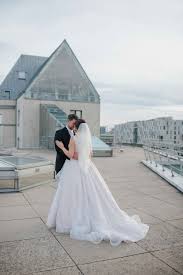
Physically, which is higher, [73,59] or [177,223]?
[73,59]

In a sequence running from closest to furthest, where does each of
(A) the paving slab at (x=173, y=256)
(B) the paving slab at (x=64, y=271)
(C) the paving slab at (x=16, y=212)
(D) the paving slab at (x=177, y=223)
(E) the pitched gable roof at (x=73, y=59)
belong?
(B) the paving slab at (x=64, y=271), (A) the paving slab at (x=173, y=256), (D) the paving slab at (x=177, y=223), (C) the paving slab at (x=16, y=212), (E) the pitched gable roof at (x=73, y=59)

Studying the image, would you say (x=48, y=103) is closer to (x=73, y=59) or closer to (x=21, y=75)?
(x=73, y=59)

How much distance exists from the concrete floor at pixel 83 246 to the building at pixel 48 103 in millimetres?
22170

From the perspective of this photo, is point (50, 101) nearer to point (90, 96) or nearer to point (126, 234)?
point (90, 96)

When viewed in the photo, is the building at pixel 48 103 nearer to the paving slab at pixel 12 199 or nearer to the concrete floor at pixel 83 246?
the paving slab at pixel 12 199

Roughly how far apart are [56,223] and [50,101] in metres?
27.8

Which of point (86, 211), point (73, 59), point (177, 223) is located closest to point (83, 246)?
point (86, 211)

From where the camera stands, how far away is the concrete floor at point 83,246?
3926 mm

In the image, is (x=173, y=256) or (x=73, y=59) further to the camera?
(x=73, y=59)

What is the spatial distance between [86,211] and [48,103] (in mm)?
27749

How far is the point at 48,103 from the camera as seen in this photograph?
A: 32.4 meters

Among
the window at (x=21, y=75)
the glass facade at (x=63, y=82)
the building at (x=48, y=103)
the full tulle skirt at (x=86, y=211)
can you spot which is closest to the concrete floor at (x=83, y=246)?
the full tulle skirt at (x=86, y=211)

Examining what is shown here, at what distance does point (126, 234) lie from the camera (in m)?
5.13

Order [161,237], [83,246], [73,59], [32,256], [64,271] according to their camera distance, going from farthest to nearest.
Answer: [73,59], [161,237], [83,246], [32,256], [64,271]
